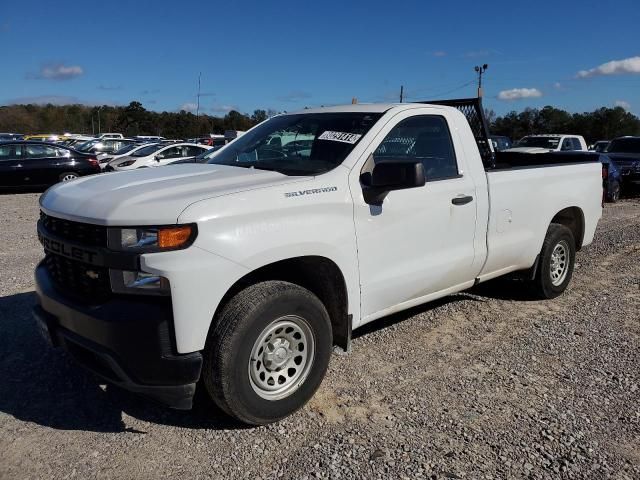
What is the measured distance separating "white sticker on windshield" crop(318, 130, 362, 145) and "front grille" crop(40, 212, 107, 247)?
1716mm

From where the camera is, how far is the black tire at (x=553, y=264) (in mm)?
5629

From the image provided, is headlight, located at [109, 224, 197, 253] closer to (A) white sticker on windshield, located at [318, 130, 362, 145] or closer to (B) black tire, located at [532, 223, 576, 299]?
(A) white sticker on windshield, located at [318, 130, 362, 145]

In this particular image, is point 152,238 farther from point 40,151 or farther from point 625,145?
point 625,145

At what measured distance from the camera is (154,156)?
18438 mm

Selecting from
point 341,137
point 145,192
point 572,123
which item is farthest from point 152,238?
point 572,123

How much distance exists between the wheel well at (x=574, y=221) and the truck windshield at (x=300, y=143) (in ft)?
9.72

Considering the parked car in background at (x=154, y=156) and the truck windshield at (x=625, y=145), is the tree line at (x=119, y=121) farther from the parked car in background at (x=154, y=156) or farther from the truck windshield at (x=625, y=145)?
the truck windshield at (x=625, y=145)

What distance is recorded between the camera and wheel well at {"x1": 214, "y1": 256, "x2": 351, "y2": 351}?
351 cm

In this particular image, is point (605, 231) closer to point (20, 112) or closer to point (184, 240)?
point (184, 240)

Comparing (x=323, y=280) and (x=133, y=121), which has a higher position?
(x=133, y=121)

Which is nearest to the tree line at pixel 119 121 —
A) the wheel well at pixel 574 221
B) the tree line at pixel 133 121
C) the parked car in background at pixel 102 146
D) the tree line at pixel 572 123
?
the tree line at pixel 133 121

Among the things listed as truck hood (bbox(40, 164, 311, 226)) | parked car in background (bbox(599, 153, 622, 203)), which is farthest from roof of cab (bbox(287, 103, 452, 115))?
parked car in background (bbox(599, 153, 622, 203))

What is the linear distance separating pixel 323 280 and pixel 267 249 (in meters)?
0.63

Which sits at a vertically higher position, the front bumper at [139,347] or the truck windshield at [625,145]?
the truck windshield at [625,145]
